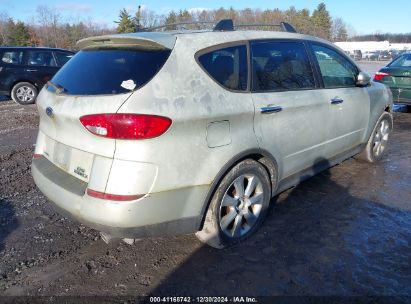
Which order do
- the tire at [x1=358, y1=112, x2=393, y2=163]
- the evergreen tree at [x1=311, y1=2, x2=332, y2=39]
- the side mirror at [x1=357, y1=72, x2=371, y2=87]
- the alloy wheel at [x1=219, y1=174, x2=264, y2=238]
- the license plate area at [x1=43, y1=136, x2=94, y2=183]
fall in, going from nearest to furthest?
the license plate area at [x1=43, y1=136, x2=94, y2=183] → the alloy wheel at [x1=219, y1=174, x2=264, y2=238] → the side mirror at [x1=357, y1=72, x2=371, y2=87] → the tire at [x1=358, y1=112, x2=393, y2=163] → the evergreen tree at [x1=311, y1=2, x2=332, y2=39]

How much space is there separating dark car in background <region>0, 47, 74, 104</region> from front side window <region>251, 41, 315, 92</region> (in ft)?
31.4

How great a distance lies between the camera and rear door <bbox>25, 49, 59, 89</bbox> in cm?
1126

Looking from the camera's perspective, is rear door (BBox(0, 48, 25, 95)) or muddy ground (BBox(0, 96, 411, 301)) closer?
muddy ground (BBox(0, 96, 411, 301))

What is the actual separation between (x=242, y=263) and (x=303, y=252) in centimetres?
55

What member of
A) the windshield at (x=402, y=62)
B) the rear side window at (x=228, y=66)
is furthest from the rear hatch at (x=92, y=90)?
the windshield at (x=402, y=62)

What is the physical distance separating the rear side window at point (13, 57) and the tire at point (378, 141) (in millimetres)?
10172

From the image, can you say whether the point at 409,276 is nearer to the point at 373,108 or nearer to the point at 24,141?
the point at 373,108

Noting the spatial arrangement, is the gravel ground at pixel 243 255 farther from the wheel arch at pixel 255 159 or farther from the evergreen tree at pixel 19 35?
the evergreen tree at pixel 19 35

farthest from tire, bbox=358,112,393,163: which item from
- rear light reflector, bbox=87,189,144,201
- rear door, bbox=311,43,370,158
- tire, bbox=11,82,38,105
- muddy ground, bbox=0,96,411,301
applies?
tire, bbox=11,82,38,105

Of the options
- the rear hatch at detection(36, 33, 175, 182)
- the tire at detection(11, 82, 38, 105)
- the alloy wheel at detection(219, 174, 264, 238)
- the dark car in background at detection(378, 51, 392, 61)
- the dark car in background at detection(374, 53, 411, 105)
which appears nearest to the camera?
the rear hatch at detection(36, 33, 175, 182)

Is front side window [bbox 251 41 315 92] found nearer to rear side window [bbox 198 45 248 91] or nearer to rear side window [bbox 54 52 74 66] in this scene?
rear side window [bbox 198 45 248 91]

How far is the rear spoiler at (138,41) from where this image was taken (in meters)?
2.73

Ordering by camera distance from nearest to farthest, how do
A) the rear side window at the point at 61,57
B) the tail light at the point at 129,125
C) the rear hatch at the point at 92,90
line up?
the tail light at the point at 129,125, the rear hatch at the point at 92,90, the rear side window at the point at 61,57

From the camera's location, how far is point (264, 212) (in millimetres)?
3477
